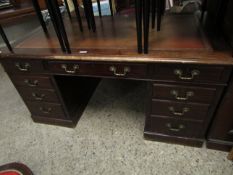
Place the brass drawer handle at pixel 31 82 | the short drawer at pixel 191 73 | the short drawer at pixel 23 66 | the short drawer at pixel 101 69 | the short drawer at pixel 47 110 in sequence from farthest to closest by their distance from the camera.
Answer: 1. the short drawer at pixel 47 110
2. the brass drawer handle at pixel 31 82
3. the short drawer at pixel 23 66
4. the short drawer at pixel 101 69
5. the short drawer at pixel 191 73

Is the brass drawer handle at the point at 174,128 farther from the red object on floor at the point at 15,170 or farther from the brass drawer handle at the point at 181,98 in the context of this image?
the red object on floor at the point at 15,170

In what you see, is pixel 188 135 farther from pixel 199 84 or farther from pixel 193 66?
pixel 193 66

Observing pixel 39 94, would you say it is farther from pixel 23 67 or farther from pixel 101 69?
pixel 101 69

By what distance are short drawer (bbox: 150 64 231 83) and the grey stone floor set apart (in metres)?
0.57

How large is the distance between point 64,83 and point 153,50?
0.68 m

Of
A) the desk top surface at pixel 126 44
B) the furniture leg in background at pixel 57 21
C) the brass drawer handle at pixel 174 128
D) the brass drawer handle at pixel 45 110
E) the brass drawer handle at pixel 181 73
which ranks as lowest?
the brass drawer handle at pixel 174 128

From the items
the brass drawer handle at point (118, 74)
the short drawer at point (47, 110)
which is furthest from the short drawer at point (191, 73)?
the short drawer at point (47, 110)

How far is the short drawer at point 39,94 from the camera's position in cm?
127

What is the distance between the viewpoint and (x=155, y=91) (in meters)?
1.04

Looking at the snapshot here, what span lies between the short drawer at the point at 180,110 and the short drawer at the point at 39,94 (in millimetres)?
695

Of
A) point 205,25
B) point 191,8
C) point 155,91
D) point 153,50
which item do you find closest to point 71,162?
point 155,91

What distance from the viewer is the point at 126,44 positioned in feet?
3.34

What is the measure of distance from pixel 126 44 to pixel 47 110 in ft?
2.70

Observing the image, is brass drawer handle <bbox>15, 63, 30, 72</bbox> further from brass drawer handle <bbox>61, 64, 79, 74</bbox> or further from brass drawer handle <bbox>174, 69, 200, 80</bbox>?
brass drawer handle <bbox>174, 69, 200, 80</bbox>
